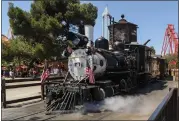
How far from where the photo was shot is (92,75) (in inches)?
400

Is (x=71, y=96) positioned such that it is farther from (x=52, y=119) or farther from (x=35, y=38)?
(x=35, y=38)

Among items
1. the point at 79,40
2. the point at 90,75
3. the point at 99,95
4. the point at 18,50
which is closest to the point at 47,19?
the point at 18,50

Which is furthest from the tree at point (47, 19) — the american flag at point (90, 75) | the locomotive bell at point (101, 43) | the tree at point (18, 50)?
the american flag at point (90, 75)

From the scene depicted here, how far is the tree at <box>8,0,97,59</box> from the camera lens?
15.3 metres

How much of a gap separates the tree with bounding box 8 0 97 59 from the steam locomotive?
12.7ft

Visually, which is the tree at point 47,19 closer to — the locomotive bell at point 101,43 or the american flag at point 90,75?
the locomotive bell at point 101,43

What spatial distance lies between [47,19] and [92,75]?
6.67 metres

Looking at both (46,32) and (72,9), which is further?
(72,9)

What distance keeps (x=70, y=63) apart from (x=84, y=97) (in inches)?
93.4

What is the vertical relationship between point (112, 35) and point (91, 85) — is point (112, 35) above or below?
above

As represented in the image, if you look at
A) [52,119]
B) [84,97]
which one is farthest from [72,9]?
[52,119]

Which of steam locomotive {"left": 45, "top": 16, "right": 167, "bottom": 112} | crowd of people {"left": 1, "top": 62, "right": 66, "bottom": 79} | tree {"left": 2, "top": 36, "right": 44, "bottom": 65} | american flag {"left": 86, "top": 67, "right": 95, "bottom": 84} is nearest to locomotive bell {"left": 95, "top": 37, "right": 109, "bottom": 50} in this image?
steam locomotive {"left": 45, "top": 16, "right": 167, "bottom": 112}

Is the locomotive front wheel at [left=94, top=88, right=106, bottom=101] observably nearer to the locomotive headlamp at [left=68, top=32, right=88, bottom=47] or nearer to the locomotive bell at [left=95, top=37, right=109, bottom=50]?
the locomotive headlamp at [left=68, top=32, right=88, bottom=47]

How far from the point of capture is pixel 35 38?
54.6 ft
